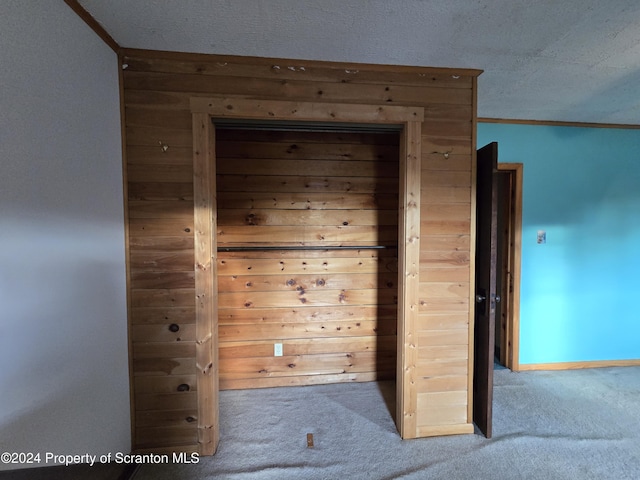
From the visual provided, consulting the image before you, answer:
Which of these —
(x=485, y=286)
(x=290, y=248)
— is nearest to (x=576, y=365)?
(x=485, y=286)

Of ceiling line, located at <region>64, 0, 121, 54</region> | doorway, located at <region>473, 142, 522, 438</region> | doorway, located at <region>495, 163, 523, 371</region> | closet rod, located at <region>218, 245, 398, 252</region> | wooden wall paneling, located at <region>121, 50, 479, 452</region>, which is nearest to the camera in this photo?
ceiling line, located at <region>64, 0, 121, 54</region>

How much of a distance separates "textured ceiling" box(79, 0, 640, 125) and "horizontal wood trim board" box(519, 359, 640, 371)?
7.81ft

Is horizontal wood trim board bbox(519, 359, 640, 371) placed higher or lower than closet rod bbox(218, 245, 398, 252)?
lower

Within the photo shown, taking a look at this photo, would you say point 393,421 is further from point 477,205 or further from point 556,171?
point 556,171

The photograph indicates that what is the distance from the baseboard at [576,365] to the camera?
256cm

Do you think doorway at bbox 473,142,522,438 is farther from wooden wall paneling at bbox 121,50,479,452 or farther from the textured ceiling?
the textured ceiling

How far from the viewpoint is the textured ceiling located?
1.18 metres

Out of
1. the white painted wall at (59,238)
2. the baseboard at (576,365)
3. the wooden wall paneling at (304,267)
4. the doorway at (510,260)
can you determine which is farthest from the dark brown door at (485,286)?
the white painted wall at (59,238)

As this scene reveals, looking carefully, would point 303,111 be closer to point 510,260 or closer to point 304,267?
point 304,267

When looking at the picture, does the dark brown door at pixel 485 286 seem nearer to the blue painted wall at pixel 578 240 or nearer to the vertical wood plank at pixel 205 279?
the blue painted wall at pixel 578 240

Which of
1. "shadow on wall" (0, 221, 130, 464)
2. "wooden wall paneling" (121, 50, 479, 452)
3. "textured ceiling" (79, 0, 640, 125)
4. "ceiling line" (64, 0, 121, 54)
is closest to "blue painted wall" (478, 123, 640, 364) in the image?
"textured ceiling" (79, 0, 640, 125)

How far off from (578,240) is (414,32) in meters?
2.52

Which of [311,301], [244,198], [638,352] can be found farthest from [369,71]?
[638,352]

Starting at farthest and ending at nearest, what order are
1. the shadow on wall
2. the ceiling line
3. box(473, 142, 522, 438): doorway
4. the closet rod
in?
1. the closet rod
2. box(473, 142, 522, 438): doorway
3. the ceiling line
4. the shadow on wall
